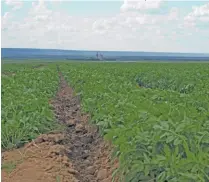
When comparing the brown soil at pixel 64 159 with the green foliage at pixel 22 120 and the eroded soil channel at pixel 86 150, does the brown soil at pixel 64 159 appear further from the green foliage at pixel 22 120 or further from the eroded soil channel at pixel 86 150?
the green foliage at pixel 22 120

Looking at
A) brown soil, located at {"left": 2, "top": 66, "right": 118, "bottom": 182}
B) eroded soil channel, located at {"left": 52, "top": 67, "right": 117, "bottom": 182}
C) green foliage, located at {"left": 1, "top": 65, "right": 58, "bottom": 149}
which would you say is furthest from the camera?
green foliage, located at {"left": 1, "top": 65, "right": 58, "bottom": 149}

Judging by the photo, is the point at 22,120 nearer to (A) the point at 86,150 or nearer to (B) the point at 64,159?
(A) the point at 86,150

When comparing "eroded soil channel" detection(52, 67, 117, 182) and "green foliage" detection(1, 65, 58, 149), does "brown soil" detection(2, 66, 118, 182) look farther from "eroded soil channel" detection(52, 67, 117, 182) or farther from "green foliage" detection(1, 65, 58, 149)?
"green foliage" detection(1, 65, 58, 149)

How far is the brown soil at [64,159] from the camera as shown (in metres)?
4.62

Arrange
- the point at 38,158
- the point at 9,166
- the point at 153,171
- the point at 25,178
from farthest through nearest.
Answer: the point at 38,158
the point at 9,166
the point at 25,178
the point at 153,171

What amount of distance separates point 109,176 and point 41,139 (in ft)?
6.06

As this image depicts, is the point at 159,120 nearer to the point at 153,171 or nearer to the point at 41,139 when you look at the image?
the point at 153,171

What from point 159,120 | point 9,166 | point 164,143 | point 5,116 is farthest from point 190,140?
point 5,116

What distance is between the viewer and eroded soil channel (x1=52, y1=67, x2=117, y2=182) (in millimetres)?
4953

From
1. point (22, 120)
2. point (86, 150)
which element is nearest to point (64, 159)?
point (86, 150)

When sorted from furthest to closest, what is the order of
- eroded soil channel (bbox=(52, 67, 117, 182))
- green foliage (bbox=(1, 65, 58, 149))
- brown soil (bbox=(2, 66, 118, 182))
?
green foliage (bbox=(1, 65, 58, 149)) → eroded soil channel (bbox=(52, 67, 117, 182)) → brown soil (bbox=(2, 66, 118, 182))

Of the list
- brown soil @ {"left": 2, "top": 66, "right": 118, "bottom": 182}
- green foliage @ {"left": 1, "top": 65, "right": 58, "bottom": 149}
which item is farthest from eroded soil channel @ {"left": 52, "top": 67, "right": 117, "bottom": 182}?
green foliage @ {"left": 1, "top": 65, "right": 58, "bottom": 149}

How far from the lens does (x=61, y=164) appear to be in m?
5.07

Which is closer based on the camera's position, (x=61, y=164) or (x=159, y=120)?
(x=159, y=120)
